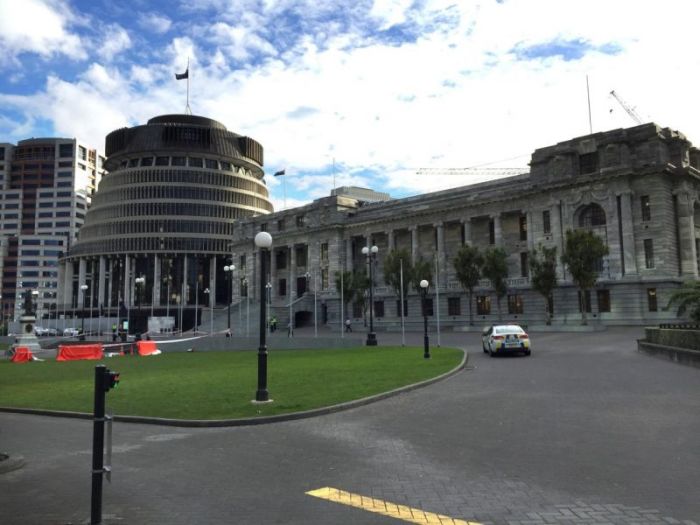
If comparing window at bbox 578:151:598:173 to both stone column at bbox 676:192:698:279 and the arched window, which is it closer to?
the arched window

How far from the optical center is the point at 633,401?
13383 millimetres

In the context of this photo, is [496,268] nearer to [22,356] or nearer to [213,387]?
[22,356]

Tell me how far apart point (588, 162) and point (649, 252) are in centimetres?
1139

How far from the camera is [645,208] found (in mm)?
54000

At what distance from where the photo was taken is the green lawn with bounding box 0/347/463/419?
42.7 feet

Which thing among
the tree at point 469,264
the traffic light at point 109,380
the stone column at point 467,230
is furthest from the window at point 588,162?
the traffic light at point 109,380

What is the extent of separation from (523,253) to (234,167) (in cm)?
7897

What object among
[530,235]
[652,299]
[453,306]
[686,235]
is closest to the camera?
[652,299]

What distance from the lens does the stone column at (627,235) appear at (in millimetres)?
53531

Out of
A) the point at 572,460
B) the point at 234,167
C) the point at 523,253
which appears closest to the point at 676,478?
the point at 572,460

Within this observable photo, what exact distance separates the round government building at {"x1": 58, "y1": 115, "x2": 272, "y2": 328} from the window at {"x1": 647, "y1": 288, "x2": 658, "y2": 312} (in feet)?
267

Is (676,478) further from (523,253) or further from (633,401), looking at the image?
(523,253)

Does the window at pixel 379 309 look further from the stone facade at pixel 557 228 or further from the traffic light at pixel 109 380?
the traffic light at pixel 109 380

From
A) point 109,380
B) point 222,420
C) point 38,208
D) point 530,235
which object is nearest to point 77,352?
point 222,420
